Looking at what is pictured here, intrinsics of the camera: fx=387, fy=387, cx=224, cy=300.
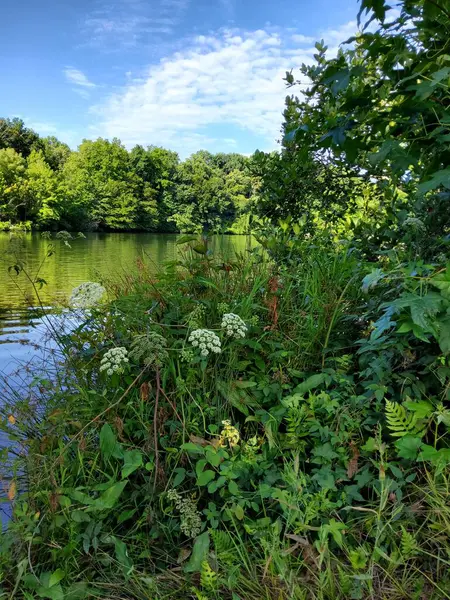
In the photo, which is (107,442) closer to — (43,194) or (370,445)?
(370,445)

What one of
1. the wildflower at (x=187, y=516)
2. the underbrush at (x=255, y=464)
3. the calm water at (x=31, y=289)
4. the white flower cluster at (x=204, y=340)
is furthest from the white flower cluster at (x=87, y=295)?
the wildflower at (x=187, y=516)

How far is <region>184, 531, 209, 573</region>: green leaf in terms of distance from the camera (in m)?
1.38

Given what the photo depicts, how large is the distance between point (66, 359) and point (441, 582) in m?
2.24

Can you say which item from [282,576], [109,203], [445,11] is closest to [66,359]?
[282,576]

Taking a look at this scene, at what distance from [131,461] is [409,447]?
1.12 m

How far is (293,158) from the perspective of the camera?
10.2 feet

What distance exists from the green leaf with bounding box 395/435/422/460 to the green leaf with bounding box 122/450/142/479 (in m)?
1.05

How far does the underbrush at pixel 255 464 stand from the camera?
1356 millimetres

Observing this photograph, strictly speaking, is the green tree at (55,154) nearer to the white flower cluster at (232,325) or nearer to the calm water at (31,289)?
the calm water at (31,289)

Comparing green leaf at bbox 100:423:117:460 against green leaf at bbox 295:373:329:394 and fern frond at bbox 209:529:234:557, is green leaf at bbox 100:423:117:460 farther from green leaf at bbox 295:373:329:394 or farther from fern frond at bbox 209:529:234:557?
green leaf at bbox 295:373:329:394

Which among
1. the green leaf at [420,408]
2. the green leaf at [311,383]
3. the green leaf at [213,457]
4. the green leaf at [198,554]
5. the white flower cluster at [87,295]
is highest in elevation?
the white flower cluster at [87,295]

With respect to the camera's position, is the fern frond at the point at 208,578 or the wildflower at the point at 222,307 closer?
the fern frond at the point at 208,578

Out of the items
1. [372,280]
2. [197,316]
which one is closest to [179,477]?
[197,316]

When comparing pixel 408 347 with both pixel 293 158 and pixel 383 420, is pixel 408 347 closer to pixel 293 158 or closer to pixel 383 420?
pixel 383 420
